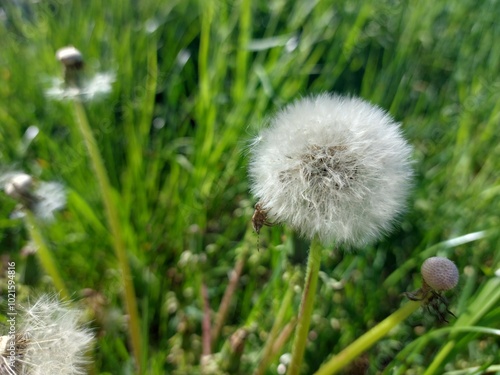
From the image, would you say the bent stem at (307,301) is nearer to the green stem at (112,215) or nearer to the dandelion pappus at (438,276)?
the dandelion pappus at (438,276)

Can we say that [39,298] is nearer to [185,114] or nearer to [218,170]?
[218,170]

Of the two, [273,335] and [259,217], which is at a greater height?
[259,217]

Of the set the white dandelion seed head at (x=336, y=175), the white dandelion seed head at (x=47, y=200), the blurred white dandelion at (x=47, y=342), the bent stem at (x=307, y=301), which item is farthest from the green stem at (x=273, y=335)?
the white dandelion seed head at (x=47, y=200)

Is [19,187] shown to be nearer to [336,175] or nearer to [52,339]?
[52,339]

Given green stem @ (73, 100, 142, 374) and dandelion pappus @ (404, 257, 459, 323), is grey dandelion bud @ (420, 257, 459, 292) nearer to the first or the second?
dandelion pappus @ (404, 257, 459, 323)

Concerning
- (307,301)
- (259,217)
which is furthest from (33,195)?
(307,301)

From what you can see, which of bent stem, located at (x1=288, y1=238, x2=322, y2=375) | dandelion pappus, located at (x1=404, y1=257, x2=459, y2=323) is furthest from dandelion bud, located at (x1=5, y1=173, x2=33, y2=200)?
dandelion pappus, located at (x1=404, y1=257, x2=459, y2=323)
